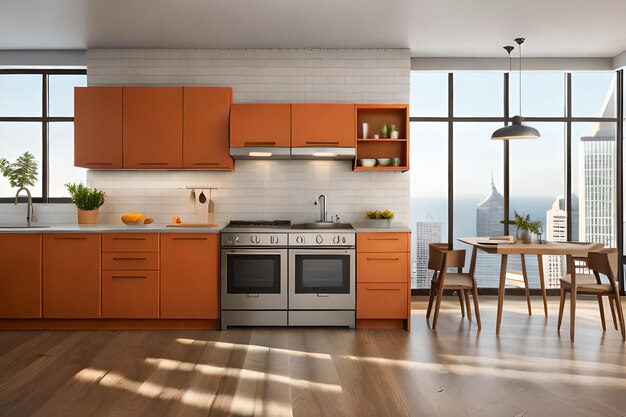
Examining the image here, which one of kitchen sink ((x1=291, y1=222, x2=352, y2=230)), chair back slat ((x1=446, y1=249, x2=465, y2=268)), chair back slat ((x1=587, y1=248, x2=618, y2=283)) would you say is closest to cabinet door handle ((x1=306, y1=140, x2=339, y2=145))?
kitchen sink ((x1=291, y1=222, x2=352, y2=230))

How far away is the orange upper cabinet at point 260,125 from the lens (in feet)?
17.8

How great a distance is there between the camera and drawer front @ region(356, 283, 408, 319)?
16.9ft

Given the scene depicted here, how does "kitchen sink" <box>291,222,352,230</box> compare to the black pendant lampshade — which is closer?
the black pendant lampshade

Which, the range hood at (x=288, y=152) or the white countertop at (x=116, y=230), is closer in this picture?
the white countertop at (x=116, y=230)

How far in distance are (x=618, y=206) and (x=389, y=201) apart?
3.02 meters

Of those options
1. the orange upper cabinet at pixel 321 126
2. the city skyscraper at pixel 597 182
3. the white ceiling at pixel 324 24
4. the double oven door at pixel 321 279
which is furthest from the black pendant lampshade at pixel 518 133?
the double oven door at pixel 321 279

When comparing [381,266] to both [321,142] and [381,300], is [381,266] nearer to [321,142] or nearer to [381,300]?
[381,300]

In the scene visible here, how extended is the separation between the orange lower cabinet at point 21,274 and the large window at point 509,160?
413cm

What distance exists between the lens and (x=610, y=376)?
375cm

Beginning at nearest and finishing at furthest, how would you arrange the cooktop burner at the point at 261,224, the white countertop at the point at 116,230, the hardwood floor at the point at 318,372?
the hardwood floor at the point at 318,372 → the white countertop at the point at 116,230 → the cooktop burner at the point at 261,224

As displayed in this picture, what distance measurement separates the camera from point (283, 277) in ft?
16.8

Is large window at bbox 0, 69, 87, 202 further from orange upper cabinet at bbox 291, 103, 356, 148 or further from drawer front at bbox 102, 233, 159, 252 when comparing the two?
orange upper cabinet at bbox 291, 103, 356, 148

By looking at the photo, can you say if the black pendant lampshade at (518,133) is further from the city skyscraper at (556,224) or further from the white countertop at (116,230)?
the white countertop at (116,230)

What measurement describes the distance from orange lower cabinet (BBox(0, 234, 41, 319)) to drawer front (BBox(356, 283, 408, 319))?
3049 millimetres
